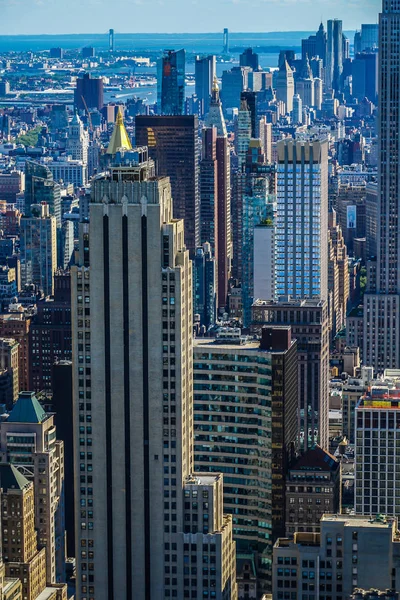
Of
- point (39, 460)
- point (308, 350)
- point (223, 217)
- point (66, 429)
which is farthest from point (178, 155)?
point (39, 460)

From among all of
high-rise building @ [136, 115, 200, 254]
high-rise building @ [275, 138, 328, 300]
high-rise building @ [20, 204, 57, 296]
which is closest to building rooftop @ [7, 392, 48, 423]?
high-rise building @ [275, 138, 328, 300]

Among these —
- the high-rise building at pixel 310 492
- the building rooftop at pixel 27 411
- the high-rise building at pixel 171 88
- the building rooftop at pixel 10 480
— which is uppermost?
the high-rise building at pixel 171 88

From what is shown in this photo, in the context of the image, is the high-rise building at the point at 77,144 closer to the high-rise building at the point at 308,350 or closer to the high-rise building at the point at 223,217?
the high-rise building at the point at 223,217

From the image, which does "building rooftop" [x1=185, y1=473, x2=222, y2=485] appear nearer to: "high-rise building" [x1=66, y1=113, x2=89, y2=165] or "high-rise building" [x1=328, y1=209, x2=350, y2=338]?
"high-rise building" [x1=328, y1=209, x2=350, y2=338]

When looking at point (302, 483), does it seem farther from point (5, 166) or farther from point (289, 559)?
A: point (5, 166)

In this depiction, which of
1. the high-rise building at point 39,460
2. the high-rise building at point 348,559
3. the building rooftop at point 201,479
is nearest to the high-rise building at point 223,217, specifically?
the high-rise building at point 39,460
